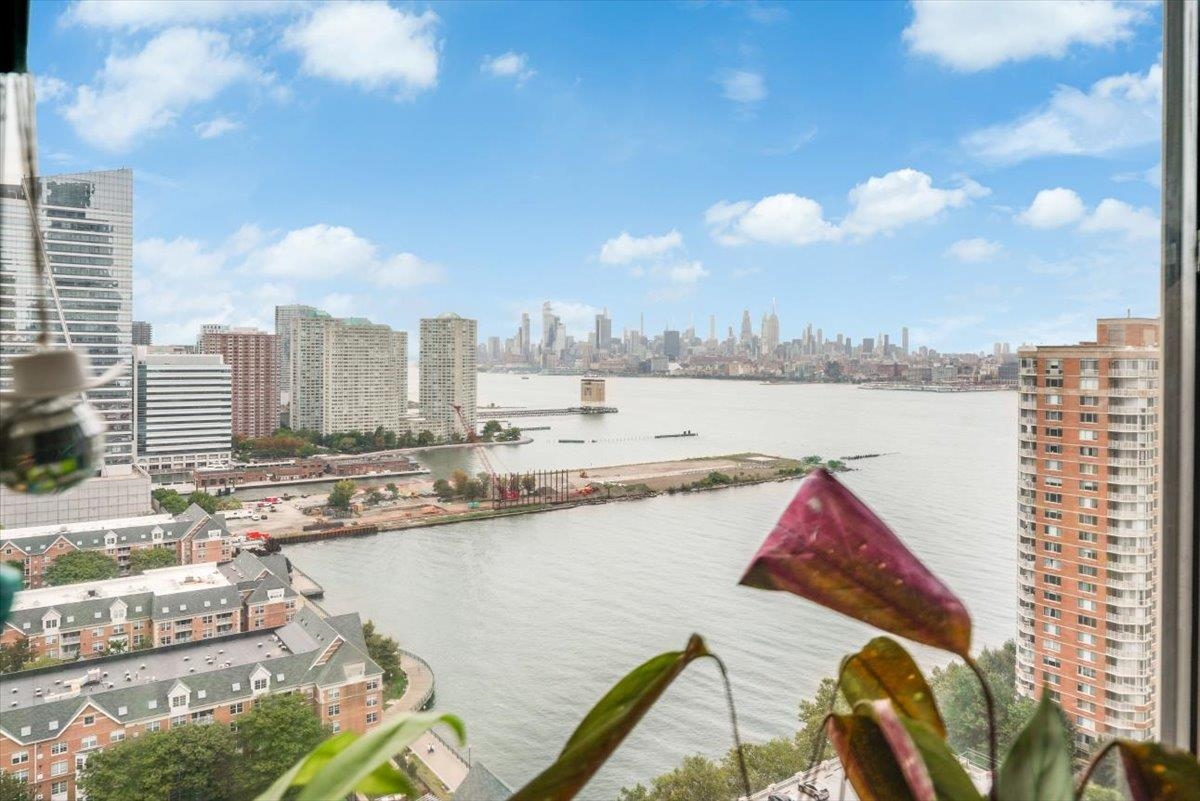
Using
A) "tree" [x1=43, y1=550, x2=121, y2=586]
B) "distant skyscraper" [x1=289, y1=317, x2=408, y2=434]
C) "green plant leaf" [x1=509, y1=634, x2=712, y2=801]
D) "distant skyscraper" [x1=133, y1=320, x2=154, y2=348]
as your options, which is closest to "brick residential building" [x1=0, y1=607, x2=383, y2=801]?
"tree" [x1=43, y1=550, x2=121, y2=586]

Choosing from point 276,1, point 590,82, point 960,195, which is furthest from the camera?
point 960,195

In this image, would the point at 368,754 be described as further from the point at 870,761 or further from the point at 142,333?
the point at 142,333

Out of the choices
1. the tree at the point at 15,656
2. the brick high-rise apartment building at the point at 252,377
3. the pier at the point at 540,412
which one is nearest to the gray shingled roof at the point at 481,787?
the tree at the point at 15,656

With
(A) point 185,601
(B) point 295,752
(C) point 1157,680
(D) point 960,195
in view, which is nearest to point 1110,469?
(C) point 1157,680

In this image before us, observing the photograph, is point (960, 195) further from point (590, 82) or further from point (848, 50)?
point (590, 82)

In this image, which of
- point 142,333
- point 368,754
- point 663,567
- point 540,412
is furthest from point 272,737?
point 540,412

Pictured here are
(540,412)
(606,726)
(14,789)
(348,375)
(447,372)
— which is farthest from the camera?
(540,412)

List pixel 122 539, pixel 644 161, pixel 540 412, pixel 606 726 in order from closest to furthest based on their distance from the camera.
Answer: pixel 606 726
pixel 122 539
pixel 644 161
pixel 540 412
